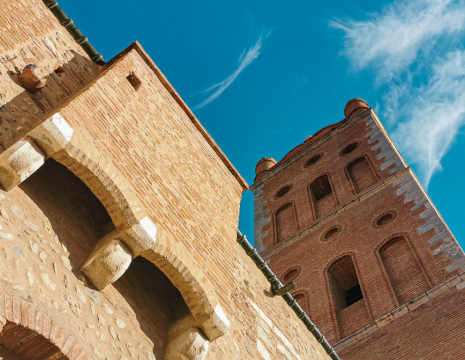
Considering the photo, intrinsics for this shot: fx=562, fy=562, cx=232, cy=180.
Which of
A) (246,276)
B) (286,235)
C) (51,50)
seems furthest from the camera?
(286,235)

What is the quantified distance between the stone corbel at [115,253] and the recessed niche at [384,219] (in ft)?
37.4

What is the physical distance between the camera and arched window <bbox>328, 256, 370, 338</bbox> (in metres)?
12.0

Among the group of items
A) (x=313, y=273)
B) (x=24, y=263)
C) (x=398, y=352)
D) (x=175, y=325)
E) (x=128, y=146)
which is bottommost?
(x=24, y=263)

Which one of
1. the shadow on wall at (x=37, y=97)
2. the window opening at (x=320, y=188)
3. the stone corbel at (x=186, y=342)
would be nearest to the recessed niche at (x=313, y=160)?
the window opening at (x=320, y=188)

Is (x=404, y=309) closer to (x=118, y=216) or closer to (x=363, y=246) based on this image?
(x=363, y=246)

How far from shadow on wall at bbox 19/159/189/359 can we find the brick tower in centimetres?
662

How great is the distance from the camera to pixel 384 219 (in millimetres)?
14836

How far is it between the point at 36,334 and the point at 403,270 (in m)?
10.5

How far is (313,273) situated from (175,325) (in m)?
10.3

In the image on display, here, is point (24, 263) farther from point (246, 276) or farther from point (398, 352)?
point (398, 352)

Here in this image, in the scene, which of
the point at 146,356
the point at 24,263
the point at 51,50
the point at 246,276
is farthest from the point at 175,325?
the point at 51,50

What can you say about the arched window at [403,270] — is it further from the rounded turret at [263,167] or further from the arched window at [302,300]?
the rounded turret at [263,167]

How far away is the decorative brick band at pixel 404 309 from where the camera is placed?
11.0m

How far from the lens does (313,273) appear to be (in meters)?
14.5
